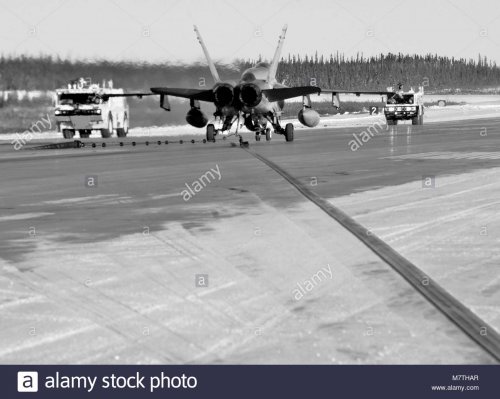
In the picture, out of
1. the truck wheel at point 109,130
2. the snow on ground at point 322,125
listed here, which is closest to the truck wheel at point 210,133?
the truck wheel at point 109,130

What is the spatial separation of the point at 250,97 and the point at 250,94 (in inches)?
4.3

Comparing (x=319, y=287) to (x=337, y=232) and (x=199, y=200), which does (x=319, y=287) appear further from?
(x=199, y=200)

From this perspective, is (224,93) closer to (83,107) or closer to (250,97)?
(250,97)

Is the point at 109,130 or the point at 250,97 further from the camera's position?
the point at 109,130

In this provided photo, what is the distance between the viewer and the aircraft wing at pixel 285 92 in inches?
1433

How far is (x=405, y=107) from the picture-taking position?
67688mm

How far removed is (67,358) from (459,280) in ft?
14.0

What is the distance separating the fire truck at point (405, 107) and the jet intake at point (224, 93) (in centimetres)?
3377

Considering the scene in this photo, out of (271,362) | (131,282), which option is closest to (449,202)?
(131,282)

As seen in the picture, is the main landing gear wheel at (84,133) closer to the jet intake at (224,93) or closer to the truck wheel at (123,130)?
the truck wheel at (123,130)

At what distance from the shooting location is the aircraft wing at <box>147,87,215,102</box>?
3894 cm
